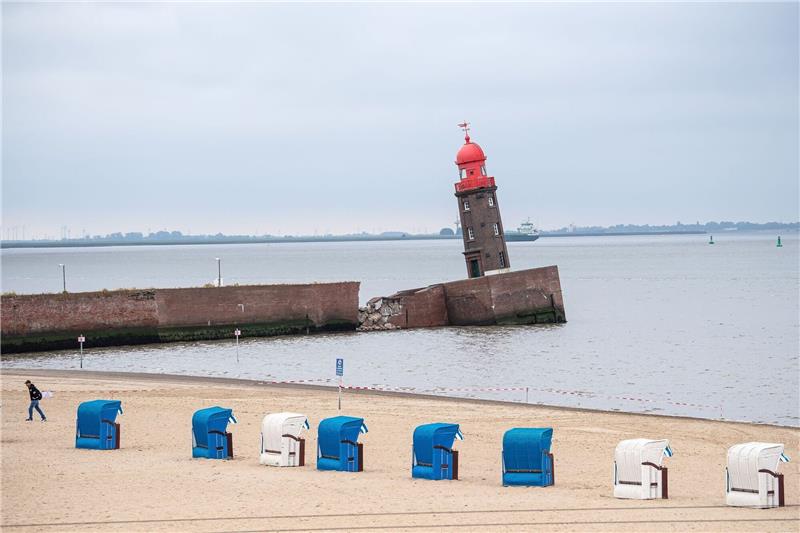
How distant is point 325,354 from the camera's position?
48.0 meters

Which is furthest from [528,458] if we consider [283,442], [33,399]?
[33,399]

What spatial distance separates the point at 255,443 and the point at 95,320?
87.3 ft

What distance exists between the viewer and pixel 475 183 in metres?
57.8

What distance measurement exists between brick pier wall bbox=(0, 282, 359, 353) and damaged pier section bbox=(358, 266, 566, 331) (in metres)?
Result: 2.49

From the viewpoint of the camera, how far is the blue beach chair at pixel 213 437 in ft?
67.6

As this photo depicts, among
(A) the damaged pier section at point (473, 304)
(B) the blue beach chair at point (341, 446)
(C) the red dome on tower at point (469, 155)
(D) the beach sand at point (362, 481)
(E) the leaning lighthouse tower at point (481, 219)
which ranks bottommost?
(D) the beach sand at point (362, 481)

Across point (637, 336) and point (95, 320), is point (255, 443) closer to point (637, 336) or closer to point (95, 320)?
point (95, 320)

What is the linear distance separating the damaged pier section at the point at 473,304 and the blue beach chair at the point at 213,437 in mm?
35642

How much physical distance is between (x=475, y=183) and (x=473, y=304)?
264 inches

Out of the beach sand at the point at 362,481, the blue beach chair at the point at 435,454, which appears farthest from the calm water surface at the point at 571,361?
the blue beach chair at the point at 435,454

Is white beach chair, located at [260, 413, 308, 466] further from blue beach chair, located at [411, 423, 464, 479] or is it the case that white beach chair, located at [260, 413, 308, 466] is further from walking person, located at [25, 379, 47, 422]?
walking person, located at [25, 379, 47, 422]

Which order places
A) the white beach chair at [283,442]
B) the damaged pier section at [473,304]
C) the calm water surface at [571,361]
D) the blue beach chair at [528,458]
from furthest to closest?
the damaged pier section at [473,304] → the calm water surface at [571,361] → the white beach chair at [283,442] → the blue beach chair at [528,458]

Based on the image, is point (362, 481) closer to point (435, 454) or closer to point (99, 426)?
point (435, 454)

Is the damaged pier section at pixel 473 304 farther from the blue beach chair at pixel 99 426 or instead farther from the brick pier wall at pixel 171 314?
the blue beach chair at pixel 99 426
